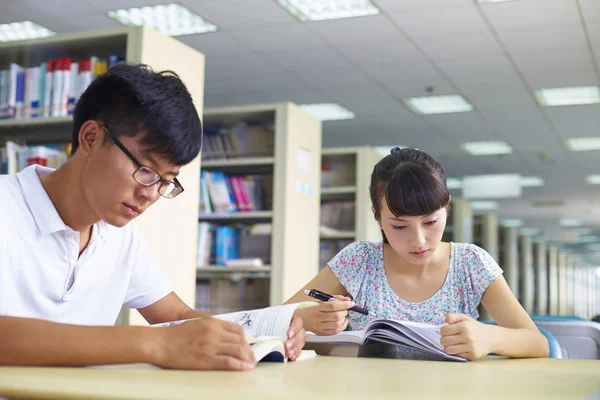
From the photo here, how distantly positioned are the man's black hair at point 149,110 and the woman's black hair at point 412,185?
0.61m

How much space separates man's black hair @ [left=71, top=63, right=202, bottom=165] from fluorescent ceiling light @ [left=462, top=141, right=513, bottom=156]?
884cm

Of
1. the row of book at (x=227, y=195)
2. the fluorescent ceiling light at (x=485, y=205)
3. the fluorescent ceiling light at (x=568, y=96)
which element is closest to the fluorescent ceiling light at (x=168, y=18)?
the row of book at (x=227, y=195)

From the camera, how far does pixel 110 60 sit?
3479mm

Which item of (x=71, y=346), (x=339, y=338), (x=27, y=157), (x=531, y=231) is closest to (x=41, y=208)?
(x=71, y=346)

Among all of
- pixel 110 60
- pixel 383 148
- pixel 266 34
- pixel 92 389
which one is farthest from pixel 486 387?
pixel 383 148

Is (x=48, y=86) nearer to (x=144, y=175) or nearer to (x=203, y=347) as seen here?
(x=144, y=175)

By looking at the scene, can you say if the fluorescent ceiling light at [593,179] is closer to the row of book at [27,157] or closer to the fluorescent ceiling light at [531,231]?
the fluorescent ceiling light at [531,231]

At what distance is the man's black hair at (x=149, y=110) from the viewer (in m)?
1.25

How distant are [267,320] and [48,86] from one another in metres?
2.60

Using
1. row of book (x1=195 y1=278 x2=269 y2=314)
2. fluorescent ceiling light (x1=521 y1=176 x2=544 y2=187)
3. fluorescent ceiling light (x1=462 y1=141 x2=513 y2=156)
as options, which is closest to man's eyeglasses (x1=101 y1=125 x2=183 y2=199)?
row of book (x1=195 y1=278 x2=269 y2=314)

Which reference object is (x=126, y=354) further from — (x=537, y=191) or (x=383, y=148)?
(x=537, y=191)

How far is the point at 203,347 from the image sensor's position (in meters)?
1.00

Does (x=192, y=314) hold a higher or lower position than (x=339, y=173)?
lower

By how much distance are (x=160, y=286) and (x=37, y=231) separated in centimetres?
37
